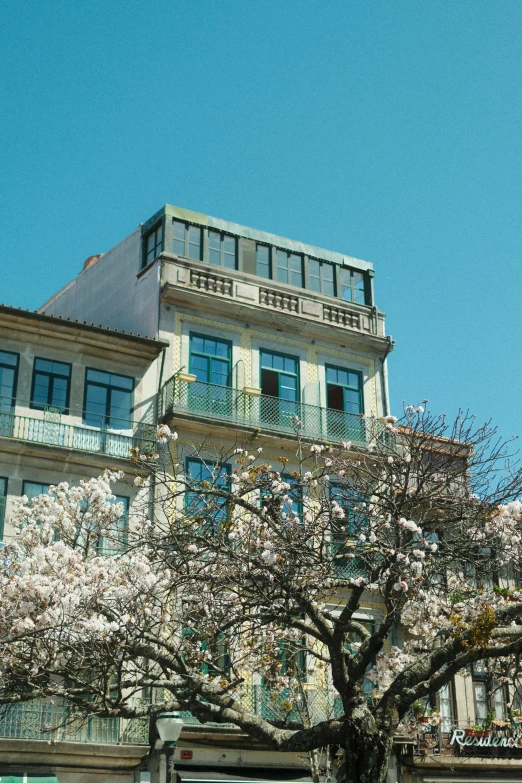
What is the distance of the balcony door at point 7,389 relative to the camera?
2596 centimetres

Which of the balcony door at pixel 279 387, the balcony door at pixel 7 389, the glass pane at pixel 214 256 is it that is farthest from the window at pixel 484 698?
the balcony door at pixel 7 389

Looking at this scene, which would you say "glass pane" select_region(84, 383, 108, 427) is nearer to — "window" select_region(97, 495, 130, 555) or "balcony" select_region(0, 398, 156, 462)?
"balcony" select_region(0, 398, 156, 462)

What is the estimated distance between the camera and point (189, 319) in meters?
29.3

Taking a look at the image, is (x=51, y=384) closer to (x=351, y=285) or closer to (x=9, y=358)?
(x=9, y=358)

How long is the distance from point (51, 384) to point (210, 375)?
4.27 metres

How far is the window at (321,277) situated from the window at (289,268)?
355mm

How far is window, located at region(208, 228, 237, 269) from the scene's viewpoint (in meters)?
30.8

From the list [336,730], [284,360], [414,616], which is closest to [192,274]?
[284,360]

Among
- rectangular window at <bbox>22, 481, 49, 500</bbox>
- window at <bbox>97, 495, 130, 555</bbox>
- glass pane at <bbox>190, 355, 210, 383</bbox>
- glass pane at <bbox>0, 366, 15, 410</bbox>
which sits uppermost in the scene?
glass pane at <bbox>190, 355, 210, 383</bbox>

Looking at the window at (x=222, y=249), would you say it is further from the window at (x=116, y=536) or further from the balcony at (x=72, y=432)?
the window at (x=116, y=536)

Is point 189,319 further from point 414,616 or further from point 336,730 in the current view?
point 336,730

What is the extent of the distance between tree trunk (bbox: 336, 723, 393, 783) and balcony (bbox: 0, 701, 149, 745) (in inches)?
390

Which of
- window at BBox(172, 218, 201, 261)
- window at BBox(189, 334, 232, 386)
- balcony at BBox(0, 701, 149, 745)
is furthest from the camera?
window at BBox(172, 218, 201, 261)

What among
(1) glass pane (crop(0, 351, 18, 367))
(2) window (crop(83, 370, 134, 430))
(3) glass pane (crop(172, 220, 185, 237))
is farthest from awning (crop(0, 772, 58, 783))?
(3) glass pane (crop(172, 220, 185, 237))
